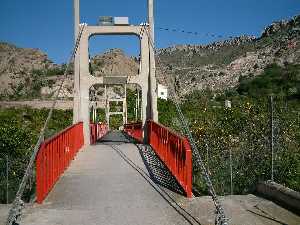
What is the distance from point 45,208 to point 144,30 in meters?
10.9

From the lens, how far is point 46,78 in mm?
122125

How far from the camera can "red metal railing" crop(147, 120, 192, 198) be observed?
7.76 m

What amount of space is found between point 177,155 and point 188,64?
149 m

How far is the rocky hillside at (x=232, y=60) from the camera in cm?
11256

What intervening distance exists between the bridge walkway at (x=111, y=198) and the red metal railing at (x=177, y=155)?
235mm

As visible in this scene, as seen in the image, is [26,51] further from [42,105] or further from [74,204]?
[74,204]

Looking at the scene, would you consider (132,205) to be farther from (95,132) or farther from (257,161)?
(95,132)

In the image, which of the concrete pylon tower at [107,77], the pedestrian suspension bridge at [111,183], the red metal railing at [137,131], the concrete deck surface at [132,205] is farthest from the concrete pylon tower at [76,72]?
the concrete deck surface at [132,205]

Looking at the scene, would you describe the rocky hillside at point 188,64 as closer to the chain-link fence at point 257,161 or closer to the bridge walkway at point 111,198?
the chain-link fence at point 257,161

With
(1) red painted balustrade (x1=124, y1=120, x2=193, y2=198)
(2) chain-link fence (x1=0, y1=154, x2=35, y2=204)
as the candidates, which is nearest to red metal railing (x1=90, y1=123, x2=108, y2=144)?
(2) chain-link fence (x1=0, y1=154, x2=35, y2=204)

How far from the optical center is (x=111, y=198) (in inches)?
304

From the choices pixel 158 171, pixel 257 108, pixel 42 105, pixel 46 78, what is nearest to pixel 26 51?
pixel 46 78

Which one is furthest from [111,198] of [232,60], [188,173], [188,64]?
[188,64]

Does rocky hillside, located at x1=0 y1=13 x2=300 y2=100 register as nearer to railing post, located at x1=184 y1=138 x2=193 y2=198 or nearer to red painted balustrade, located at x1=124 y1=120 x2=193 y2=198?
red painted balustrade, located at x1=124 y1=120 x2=193 y2=198
